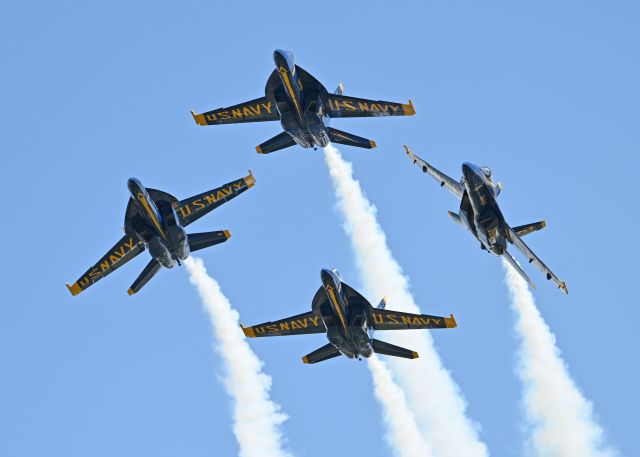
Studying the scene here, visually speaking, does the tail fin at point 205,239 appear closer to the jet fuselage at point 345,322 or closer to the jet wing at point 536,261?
the jet fuselage at point 345,322

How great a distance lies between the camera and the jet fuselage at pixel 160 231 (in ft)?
307

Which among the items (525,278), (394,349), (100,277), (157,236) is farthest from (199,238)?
(525,278)

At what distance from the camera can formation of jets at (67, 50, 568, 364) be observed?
9525cm

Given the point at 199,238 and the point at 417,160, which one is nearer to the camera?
the point at 199,238

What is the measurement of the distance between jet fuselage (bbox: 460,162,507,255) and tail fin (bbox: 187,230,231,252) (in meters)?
17.7

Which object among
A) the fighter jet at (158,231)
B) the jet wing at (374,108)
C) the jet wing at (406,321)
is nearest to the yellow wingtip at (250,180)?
the fighter jet at (158,231)

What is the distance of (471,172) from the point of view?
94.9m

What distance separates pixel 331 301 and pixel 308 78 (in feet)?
55.6

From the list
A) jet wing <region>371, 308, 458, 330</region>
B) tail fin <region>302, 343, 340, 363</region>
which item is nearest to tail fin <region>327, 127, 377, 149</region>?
jet wing <region>371, 308, 458, 330</region>

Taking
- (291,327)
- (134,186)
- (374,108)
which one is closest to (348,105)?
(374,108)

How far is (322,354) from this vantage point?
97.4 metres

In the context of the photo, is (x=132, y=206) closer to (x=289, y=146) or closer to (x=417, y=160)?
(x=289, y=146)

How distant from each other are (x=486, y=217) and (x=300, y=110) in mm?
15731

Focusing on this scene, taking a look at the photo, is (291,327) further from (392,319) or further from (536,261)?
(536,261)
